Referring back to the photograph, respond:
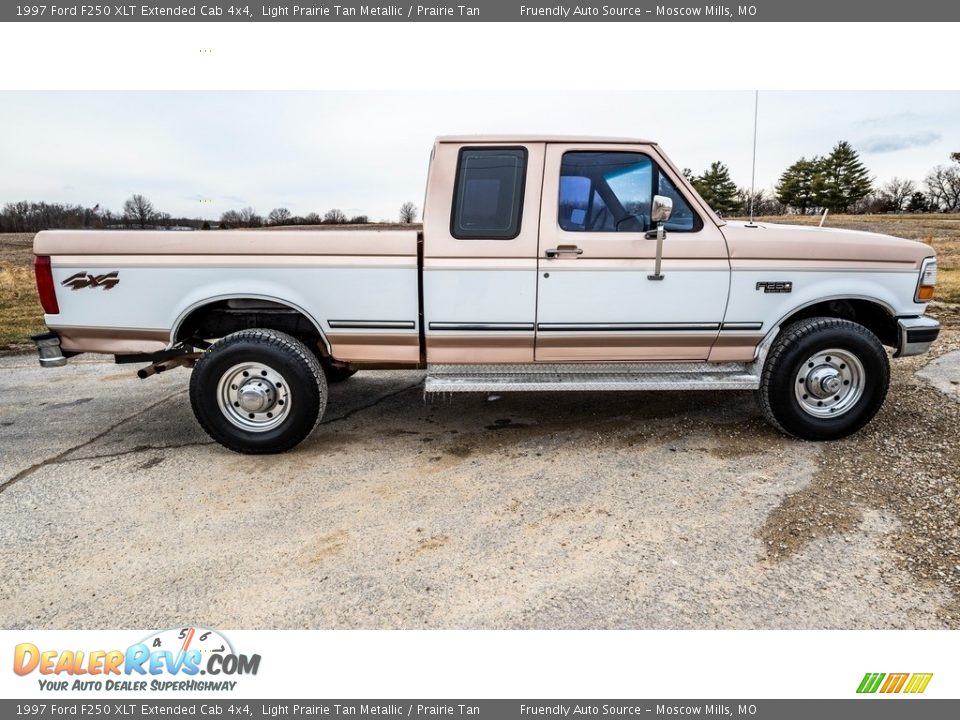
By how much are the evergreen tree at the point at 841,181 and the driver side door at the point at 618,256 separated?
57365 mm

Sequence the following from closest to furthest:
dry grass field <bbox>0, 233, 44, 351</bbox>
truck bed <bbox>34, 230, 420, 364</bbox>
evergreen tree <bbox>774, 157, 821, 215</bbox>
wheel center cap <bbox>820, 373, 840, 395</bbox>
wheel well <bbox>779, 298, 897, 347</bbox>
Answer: truck bed <bbox>34, 230, 420, 364</bbox> → wheel center cap <bbox>820, 373, 840, 395</bbox> → wheel well <bbox>779, 298, 897, 347</bbox> → dry grass field <bbox>0, 233, 44, 351</bbox> → evergreen tree <bbox>774, 157, 821, 215</bbox>

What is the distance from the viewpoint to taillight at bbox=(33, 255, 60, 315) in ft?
12.9

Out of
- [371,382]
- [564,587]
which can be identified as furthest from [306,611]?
[371,382]

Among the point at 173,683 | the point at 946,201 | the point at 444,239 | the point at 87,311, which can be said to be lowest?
the point at 173,683

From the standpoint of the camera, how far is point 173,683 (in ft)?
7.18

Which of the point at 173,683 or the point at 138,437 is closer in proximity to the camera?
the point at 173,683

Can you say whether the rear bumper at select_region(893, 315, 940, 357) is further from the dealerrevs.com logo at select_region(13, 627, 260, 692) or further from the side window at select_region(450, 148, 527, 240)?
the dealerrevs.com logo at select_region(13, 627, 260, 692)

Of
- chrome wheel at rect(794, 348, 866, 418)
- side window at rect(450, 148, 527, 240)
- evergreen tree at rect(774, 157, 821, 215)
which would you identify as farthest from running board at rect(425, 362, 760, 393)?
evergreen tree at rect(774, 157, 821, 215)

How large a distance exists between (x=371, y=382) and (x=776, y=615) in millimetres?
4517

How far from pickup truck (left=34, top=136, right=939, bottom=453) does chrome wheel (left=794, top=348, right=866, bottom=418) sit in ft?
0.05

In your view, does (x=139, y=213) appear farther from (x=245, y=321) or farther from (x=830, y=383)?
(x=830, y=383)

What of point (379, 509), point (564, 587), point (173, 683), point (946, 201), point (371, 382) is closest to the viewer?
point (173, 683)

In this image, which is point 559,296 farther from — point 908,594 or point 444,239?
point 908,594

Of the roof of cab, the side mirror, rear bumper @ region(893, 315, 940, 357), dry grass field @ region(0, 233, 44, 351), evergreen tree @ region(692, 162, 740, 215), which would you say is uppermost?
evergreen tree @ region(692, 162, 740, 215)
